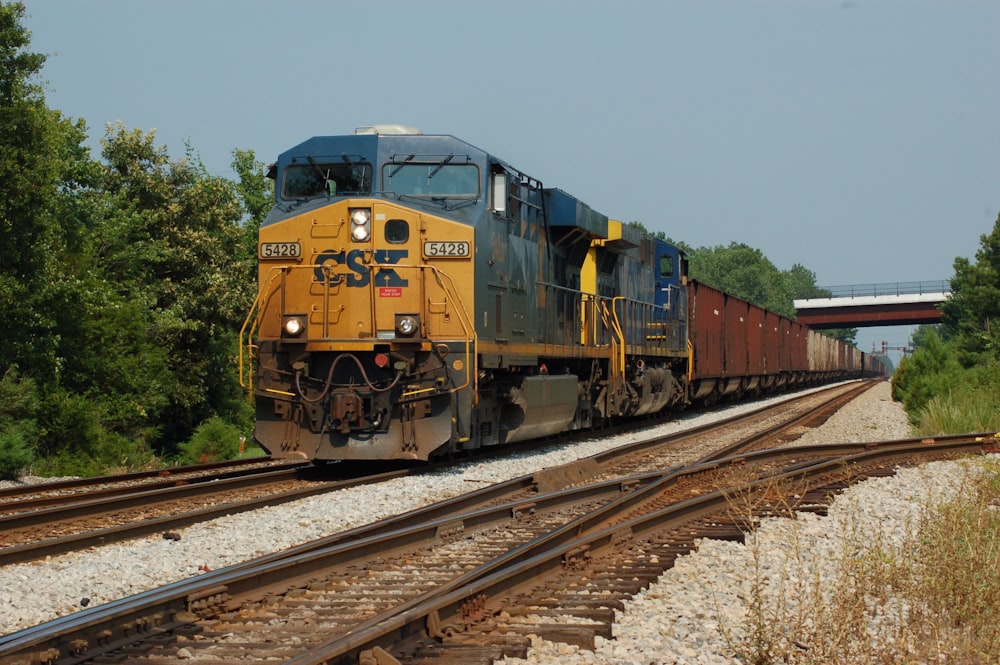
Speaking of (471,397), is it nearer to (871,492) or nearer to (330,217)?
(330,217)

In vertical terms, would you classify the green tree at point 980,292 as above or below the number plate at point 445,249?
above

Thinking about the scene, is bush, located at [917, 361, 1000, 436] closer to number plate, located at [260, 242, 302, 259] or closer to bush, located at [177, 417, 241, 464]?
number plate, located at [260, 242, 302, 259]

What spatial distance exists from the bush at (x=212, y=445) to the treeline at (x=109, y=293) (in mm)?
61

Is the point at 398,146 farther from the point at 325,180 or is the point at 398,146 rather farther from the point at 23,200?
the point at 23,200

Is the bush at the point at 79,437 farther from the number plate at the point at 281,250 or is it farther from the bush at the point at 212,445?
the number plate at the point at 281,250

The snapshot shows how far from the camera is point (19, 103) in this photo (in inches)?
761

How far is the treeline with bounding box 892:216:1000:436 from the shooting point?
19.7 m

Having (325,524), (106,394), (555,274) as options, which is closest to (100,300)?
(106,394)

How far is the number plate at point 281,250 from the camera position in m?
12.1

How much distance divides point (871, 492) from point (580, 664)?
677 centimetres

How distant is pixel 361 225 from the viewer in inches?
471

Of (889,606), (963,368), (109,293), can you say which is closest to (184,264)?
(109,293)

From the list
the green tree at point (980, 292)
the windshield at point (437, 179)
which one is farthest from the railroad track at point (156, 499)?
the green tree at point (980, 292)

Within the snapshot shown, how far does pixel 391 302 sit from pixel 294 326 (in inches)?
45.2
